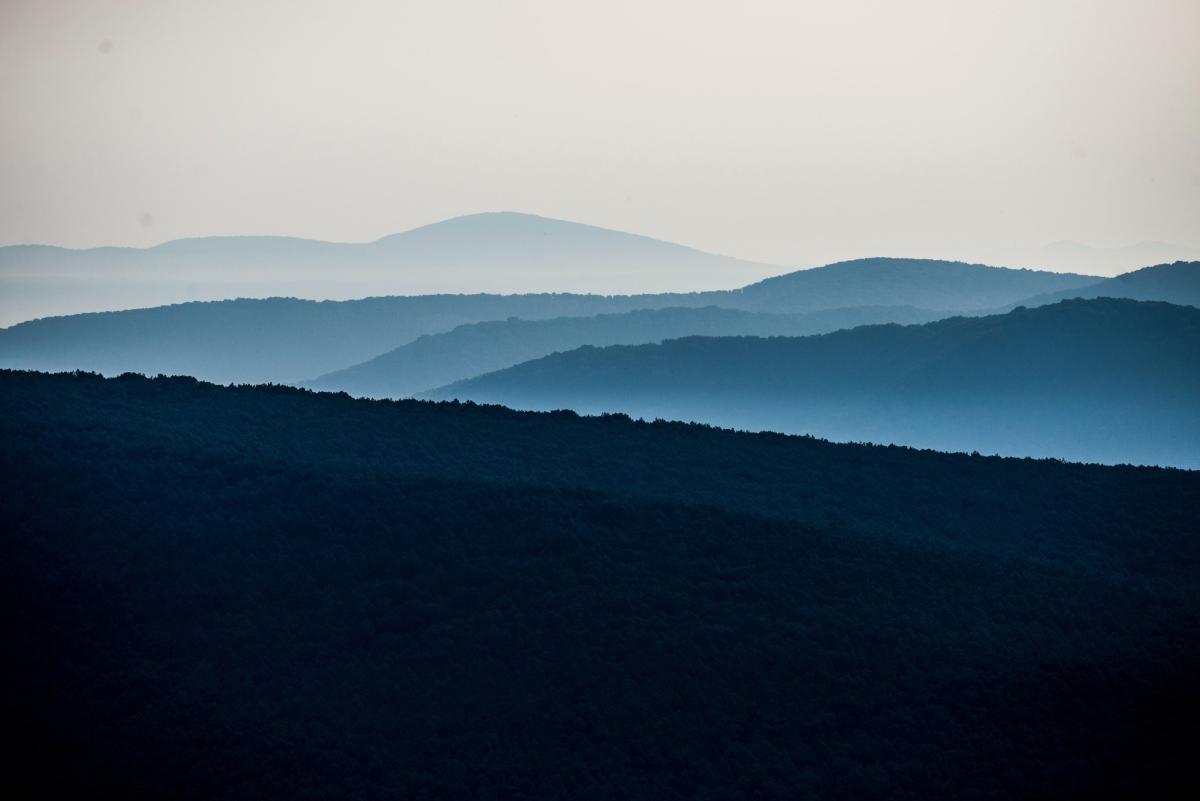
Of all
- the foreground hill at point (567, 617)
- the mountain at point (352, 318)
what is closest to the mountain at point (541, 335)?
the mountain at point (352, 318)

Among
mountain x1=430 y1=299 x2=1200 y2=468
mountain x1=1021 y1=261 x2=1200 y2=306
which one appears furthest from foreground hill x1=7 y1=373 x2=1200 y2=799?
mountain x1=1021 y1=261 x2=1200 y2=306

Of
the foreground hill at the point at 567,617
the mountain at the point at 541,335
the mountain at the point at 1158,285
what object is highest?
the mountain at the point at 1158,285

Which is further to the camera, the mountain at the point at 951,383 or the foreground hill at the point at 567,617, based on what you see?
the mountain at the point at 951,383

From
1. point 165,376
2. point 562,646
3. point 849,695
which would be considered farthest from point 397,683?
point 165,376

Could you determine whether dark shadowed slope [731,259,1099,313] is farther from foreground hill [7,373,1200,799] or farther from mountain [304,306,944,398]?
foreground hill [7,373,1200,799]

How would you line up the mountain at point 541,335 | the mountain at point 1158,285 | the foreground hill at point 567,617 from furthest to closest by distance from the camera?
the mountain at point 541,335
the mountain at point 1158,285
the foreground hill at point 567,617

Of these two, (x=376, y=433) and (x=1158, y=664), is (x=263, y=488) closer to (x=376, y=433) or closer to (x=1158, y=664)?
(x=376, y=433)

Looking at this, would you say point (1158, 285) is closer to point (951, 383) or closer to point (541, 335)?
point (951, 383)

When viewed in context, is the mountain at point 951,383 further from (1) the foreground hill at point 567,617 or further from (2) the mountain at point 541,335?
(1) the foreground hill at point 567,617
